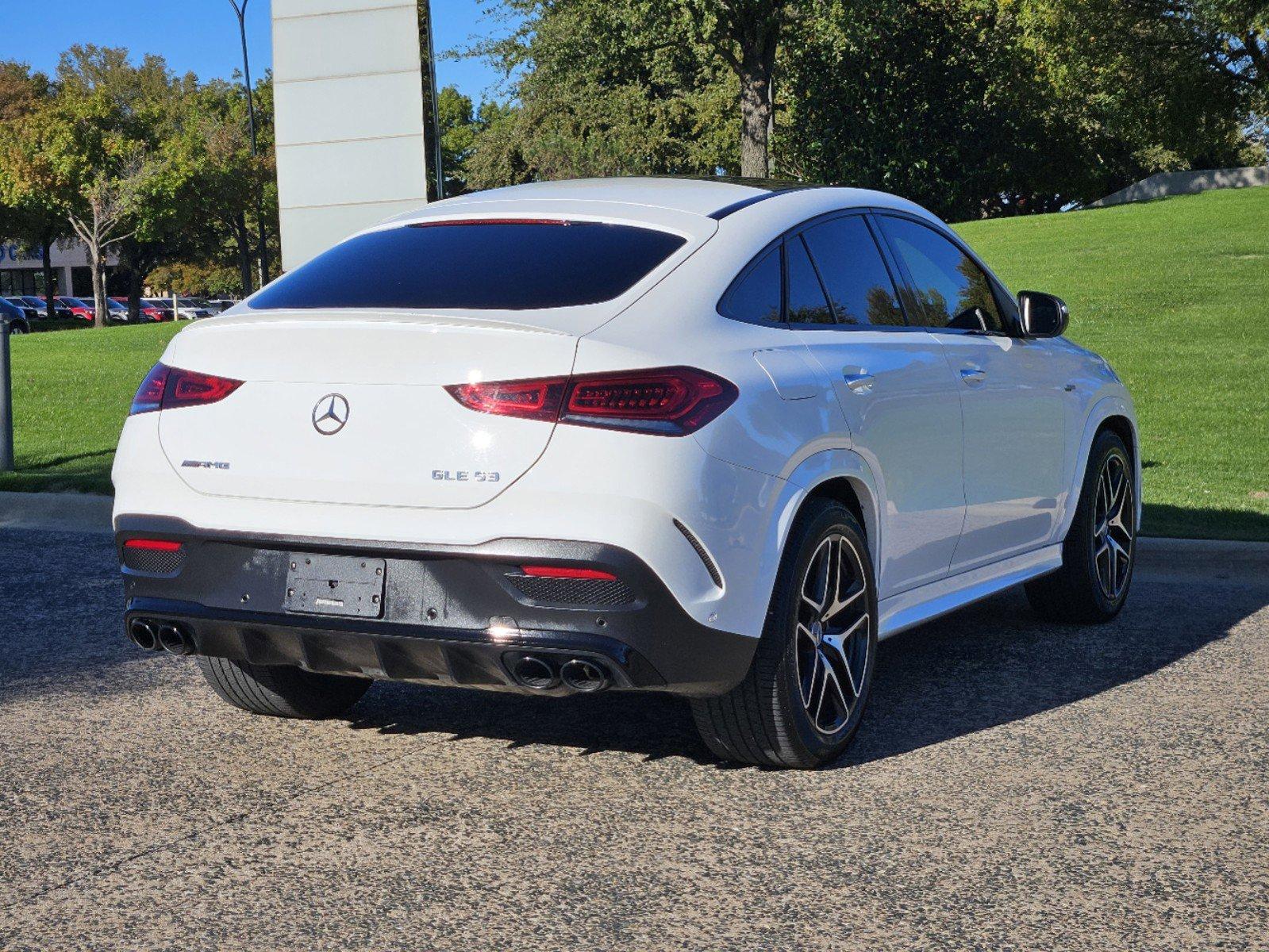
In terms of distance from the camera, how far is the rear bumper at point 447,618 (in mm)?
3898

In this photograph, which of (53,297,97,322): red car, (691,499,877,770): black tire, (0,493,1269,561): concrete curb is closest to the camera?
(691,499,877,770): black tire

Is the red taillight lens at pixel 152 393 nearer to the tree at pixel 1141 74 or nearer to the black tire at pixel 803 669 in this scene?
the black tire at pixel 803 669

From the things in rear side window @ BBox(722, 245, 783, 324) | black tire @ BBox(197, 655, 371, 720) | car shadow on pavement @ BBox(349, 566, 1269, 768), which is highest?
rear side window @ BBox(722, 245, 783, 324)

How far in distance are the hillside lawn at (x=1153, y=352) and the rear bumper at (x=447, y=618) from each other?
527 cm

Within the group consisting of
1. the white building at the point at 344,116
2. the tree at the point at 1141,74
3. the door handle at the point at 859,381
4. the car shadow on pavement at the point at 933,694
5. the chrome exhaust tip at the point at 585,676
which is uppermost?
the tree at the point at 1141,74

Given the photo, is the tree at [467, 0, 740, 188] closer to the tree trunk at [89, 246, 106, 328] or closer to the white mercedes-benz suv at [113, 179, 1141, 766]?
the tree trunk at [89, 246, 106, 328]

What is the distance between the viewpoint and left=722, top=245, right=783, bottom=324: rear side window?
445 cm

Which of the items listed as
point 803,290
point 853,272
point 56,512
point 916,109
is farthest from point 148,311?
point 803,290

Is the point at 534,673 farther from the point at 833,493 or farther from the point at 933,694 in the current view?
the point at 933,694

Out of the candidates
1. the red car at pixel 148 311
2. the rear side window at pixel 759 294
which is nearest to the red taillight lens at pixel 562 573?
the rear side window at pixel 759 294

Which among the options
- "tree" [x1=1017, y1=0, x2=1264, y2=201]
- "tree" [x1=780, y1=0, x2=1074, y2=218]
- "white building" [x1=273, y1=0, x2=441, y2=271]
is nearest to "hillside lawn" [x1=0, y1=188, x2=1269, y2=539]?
"white building" [x1=273, y1=0, x2=441, y2=271]

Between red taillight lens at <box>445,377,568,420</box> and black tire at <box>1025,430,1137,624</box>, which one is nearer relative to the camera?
red taillight lens at <box>445,377,568,420</box>

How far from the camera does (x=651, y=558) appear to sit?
3.87 metres

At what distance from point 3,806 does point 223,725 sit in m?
0.96
